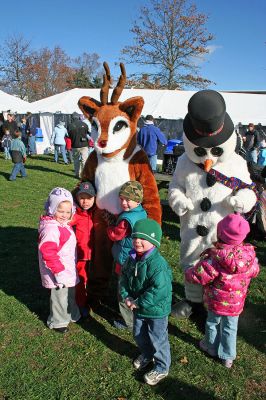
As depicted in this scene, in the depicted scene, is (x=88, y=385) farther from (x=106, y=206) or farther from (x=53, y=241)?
(x=106, y=206)

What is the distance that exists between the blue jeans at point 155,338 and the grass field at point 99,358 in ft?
0.65

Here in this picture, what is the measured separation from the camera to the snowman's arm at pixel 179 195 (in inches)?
143

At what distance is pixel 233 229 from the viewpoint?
2889mm

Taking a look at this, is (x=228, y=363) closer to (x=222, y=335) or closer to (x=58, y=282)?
(x=222, y=335)

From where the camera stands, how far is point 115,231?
3.50 m

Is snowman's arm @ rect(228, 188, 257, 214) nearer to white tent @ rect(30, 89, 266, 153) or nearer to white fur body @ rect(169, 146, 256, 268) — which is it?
white fur body @ rect(169, 146, 256, 268)

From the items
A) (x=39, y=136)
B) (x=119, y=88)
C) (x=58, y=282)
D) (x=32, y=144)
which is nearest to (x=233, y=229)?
(x=58, y=282)

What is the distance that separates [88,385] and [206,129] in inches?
91.3

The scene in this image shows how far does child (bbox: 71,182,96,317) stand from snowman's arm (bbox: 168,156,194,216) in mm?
797

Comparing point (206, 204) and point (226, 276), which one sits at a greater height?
point (206, 204)

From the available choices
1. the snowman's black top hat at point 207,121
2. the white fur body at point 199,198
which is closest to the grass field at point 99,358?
the white fur body at point 199,198

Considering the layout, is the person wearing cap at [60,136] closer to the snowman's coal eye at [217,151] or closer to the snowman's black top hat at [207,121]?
the snowman's black top hat at [207,121]

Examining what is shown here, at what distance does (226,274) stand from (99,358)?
52.8 inches

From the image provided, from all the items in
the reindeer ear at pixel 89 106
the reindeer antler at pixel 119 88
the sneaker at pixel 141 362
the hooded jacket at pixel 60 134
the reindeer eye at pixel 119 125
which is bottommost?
the sneaker at pixel 141 362
